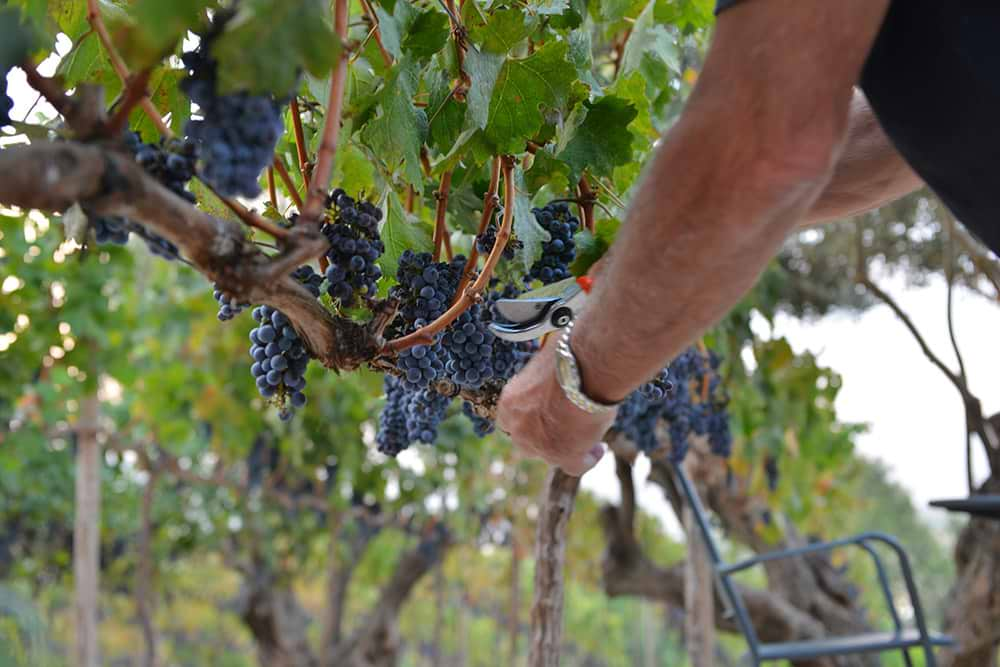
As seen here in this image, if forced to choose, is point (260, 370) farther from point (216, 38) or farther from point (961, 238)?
point (961, 238)

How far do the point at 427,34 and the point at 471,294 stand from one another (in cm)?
46

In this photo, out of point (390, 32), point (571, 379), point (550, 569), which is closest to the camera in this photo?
point (571, 379)

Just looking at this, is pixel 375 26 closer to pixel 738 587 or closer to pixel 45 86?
pixel 45 86

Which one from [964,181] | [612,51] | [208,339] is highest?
[208,339]

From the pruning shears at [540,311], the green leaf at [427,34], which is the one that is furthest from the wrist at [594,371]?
the green leaf at [427,34]

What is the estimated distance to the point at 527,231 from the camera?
161 centimetres

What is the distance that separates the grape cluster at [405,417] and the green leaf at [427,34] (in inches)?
26.6

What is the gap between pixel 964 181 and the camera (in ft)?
4.08

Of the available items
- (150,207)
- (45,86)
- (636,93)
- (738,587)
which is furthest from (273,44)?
(738,587)

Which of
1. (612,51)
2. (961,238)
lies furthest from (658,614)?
(612,51)

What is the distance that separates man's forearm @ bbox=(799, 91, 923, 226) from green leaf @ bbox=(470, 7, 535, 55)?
576 millimetres

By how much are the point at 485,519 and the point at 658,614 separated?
14.4m

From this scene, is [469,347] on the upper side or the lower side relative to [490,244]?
lower

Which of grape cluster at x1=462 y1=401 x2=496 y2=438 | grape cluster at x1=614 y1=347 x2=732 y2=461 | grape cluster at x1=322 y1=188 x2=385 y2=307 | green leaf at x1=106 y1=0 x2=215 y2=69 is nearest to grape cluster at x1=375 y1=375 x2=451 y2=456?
grape cluster at x1=462 y1=401 x2=496 y2=438
